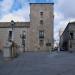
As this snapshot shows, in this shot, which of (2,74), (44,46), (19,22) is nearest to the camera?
(2,74)

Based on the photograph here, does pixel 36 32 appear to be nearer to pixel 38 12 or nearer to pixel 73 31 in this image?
pixel 38 12

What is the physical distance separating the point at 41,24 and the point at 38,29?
1.73 metres

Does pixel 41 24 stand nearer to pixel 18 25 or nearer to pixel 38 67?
pixel 18 25

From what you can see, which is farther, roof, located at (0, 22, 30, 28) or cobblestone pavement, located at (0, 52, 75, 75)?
roof, located at (0, 22, 30, 28)

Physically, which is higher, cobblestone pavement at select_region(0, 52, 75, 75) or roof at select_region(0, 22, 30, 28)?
roof at select_region(0, 22, 30, 28)

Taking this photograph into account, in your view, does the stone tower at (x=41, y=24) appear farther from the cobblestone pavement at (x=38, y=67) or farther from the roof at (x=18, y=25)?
the cobblestone pavement at (x=38, y=67)

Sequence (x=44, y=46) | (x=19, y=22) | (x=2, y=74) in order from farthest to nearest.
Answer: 1. (x=19, y=22)
2. (x=44, y=46)
3. (x=2, y=74)

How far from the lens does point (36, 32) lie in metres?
80.4

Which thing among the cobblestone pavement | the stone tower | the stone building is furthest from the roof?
the cobblestone pavement

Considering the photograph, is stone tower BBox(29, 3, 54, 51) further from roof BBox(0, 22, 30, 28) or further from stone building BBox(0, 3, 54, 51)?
roof BBox(0, 22, 30, 28)

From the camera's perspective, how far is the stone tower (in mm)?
79250

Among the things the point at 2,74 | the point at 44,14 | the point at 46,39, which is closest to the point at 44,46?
the point at 46,39

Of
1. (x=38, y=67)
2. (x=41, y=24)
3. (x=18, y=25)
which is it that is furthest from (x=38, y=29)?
(x=38, y=67)

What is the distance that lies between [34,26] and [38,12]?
14.1 ft
